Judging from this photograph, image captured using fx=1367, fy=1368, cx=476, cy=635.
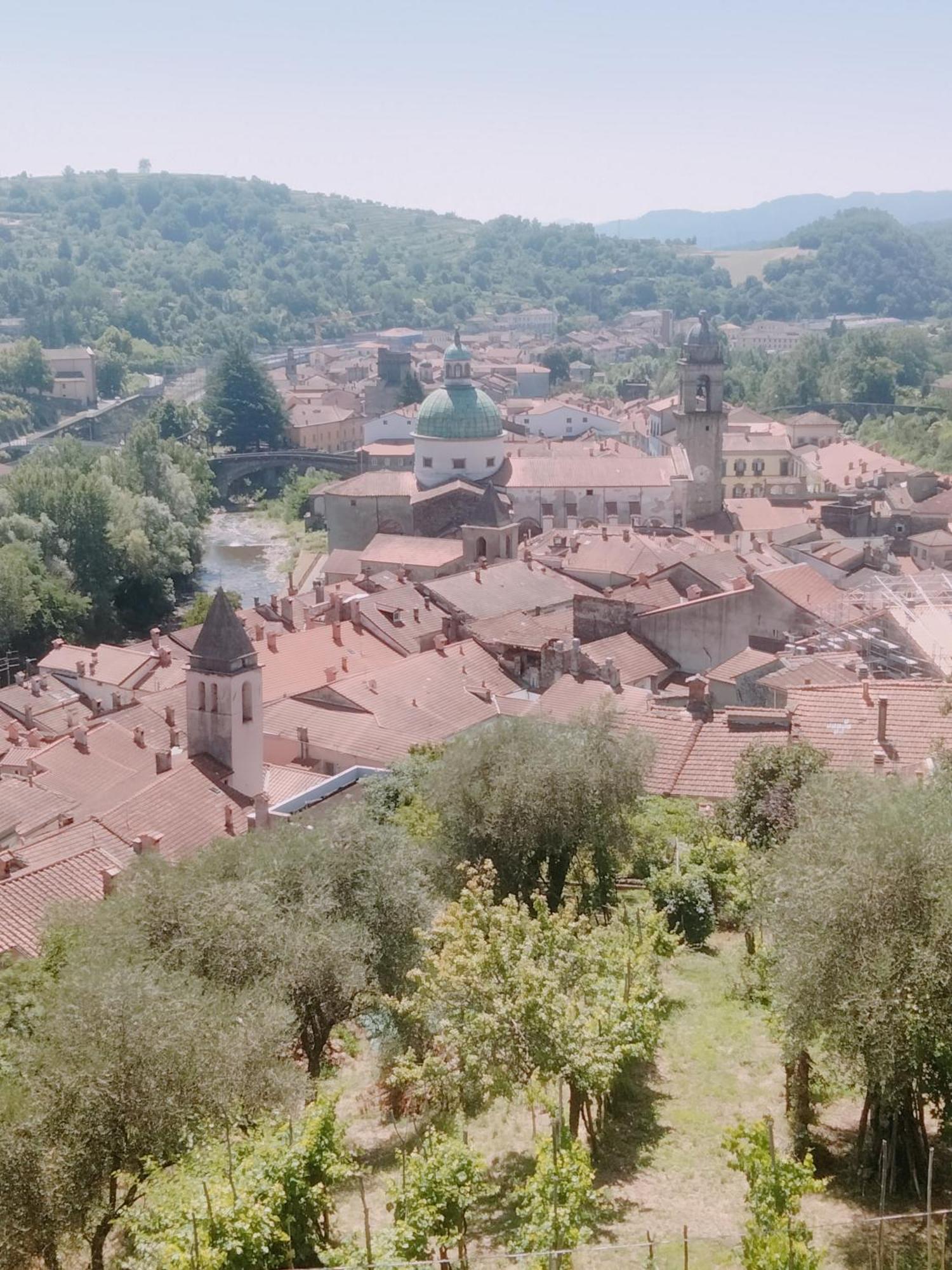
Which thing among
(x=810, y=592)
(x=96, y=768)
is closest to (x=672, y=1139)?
(x=96, y=768)

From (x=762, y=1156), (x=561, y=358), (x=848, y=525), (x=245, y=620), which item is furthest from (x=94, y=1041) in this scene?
(x=561, y=358)

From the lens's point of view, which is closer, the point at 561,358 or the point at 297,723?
the point at 297,723

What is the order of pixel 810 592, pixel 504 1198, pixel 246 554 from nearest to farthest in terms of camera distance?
1. pixel 504 1198
2. pixel 810 592
3. pixel 246 554

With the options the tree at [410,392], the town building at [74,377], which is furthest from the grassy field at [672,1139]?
the town building at [74,377]

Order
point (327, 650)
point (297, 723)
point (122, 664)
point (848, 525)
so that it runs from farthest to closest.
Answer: point (848, 525) → point (122, 664) → point (327, 650) → point (297, 723)

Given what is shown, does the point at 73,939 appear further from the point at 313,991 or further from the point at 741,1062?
the point at 741,1062

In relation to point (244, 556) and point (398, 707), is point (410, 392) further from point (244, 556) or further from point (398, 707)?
point (398, 707)

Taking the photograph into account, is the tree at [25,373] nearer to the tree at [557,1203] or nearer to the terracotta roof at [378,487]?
the terracotta roof at [378,487]
